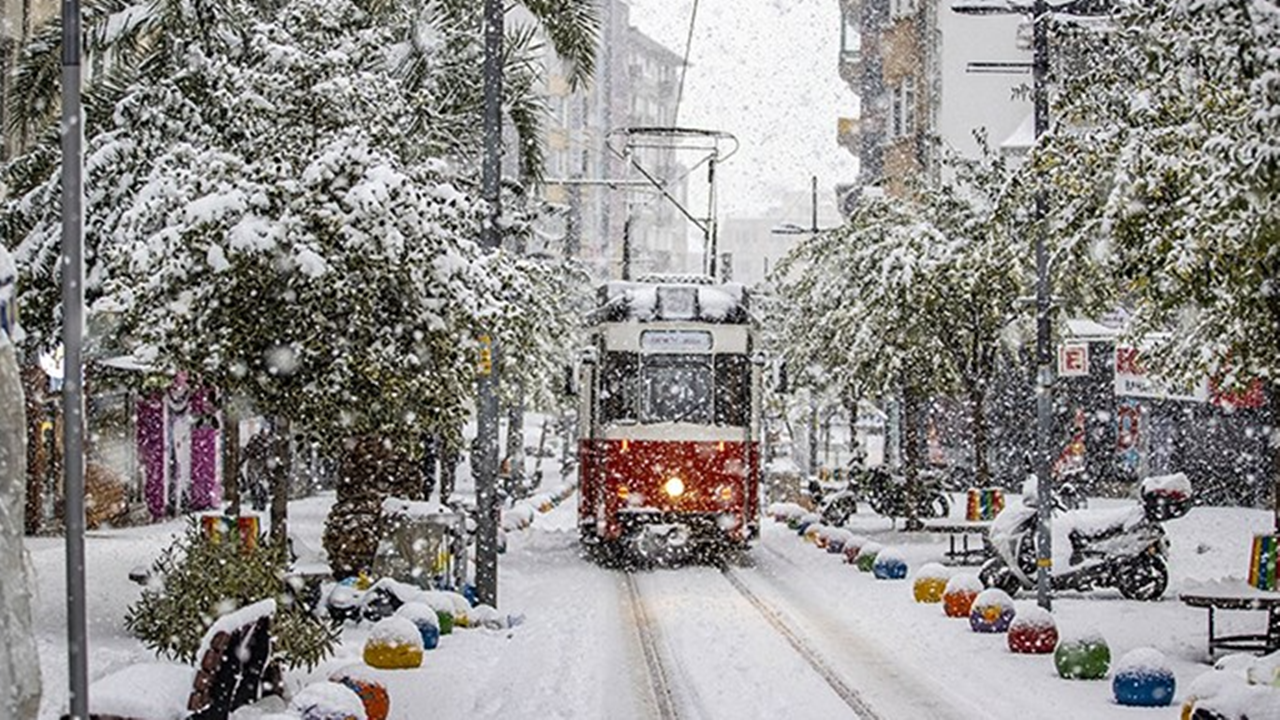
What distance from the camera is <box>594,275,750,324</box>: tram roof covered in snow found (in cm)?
2620

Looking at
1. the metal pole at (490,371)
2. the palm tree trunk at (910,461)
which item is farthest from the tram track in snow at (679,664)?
the palm tree trunk at (910,461)

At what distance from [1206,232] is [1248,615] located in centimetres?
968

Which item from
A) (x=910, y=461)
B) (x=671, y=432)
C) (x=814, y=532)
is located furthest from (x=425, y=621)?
(x=910, y=461)

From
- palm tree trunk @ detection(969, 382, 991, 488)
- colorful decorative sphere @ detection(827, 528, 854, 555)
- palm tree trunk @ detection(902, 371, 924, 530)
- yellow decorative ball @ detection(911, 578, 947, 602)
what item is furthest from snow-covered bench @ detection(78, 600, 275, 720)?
palm tree trunk @ detection(902, 371, 924, 530)

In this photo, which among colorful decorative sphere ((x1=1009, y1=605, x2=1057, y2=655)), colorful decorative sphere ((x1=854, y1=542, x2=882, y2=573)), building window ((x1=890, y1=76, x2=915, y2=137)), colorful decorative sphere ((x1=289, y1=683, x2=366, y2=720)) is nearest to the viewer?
colorful decorative sphere ((x1=289, y1=683, x2=366, y2=720))

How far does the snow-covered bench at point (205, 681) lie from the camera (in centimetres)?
966

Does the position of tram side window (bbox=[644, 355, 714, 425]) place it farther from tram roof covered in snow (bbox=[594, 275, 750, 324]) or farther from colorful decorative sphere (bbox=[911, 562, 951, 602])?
colorful decorative sphere (bbox=[911, 562, 951, 602])

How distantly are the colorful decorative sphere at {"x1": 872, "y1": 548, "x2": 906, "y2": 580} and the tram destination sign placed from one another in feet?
12.9

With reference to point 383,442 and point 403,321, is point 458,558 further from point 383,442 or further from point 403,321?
point 403,321

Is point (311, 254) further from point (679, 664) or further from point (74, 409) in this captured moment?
point (74, 409)

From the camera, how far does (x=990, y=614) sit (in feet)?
59.4

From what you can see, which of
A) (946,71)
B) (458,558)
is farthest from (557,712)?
(946,71)

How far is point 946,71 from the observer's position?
51.3 m

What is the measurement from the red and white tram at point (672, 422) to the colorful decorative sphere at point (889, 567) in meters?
2.32
